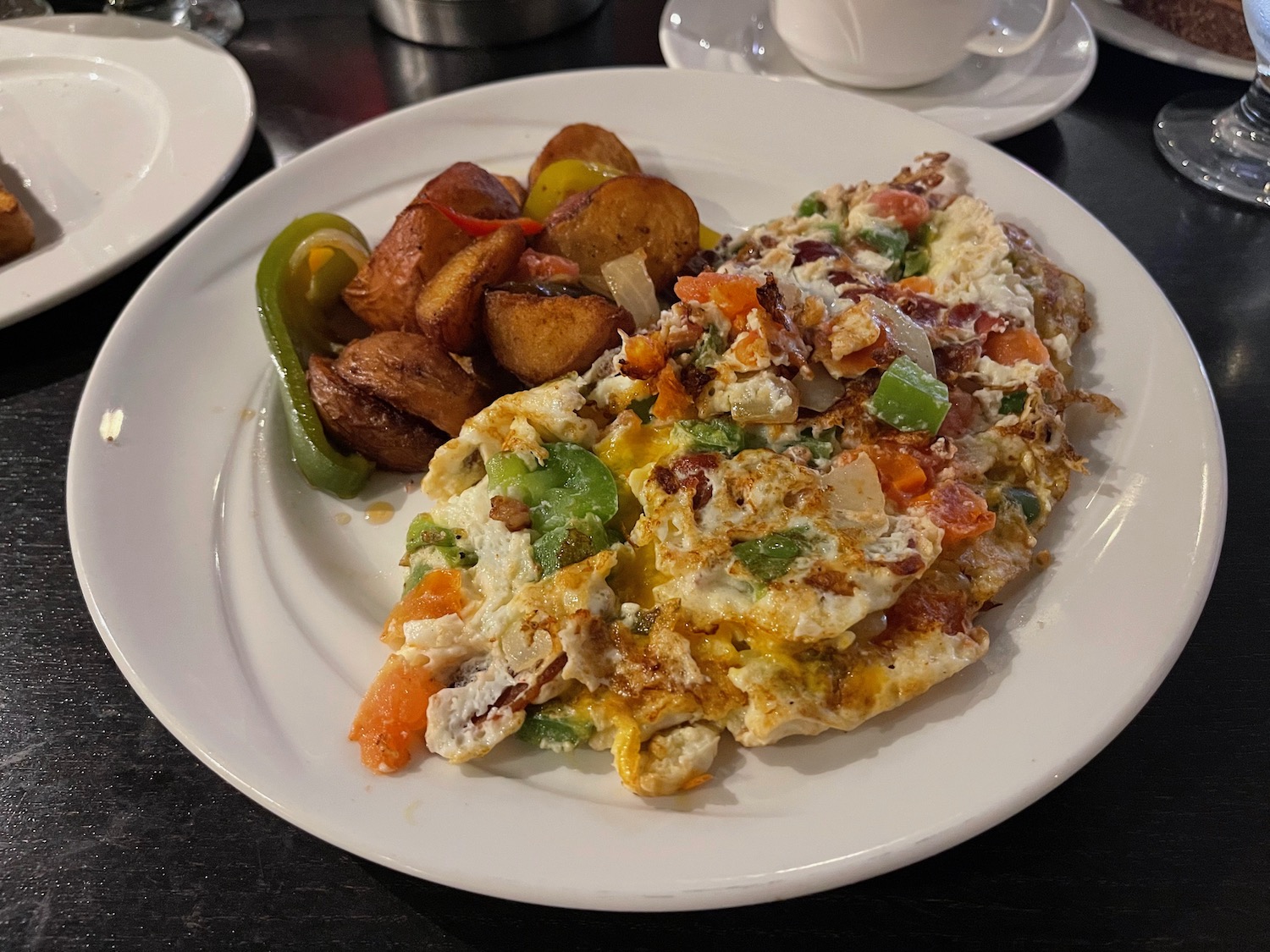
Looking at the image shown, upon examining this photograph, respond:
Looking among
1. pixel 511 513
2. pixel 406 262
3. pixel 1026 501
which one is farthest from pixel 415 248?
pixel 1026 501

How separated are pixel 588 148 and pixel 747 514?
135 cm

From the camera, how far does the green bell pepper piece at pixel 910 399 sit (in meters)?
1.72

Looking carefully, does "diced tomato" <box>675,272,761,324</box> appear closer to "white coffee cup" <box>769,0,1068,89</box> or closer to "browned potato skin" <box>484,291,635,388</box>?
"browned potato skin" <box>484,291,635,388</box>

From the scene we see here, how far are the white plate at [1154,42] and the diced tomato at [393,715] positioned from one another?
3.38m

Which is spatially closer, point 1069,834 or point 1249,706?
point 1069,834

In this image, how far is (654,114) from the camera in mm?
2703

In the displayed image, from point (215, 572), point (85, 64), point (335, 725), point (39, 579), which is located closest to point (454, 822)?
point (335, 725)

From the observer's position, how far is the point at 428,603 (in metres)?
1.69

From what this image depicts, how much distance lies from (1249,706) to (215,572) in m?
2.06

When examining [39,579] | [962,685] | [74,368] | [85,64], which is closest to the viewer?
[962,685]

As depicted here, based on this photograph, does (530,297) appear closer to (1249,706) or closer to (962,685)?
(962,685)

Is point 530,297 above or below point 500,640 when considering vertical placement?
above

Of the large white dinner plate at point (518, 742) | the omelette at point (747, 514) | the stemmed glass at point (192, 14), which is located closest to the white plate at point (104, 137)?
the large white dinner plate at point (518, 742)

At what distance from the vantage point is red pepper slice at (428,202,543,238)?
2188 mm
